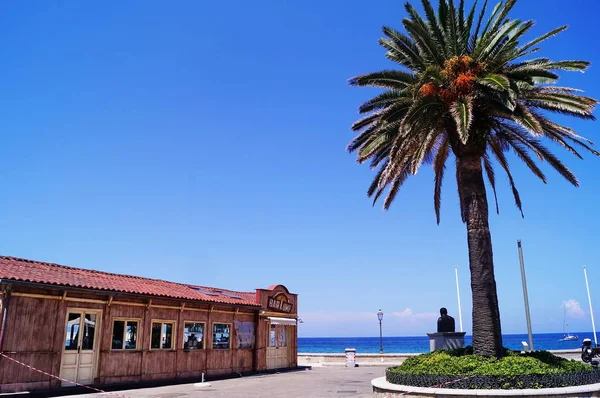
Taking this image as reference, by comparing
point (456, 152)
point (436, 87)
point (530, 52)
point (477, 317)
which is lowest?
point (477, 317)

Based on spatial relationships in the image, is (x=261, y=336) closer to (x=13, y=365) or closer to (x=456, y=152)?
(x=13, y=365)

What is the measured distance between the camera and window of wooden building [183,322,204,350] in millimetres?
22328

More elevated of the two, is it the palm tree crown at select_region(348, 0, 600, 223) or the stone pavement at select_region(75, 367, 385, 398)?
the palm tree crown at select_region(348, 0, 600, 223)

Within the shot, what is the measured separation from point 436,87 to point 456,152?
2567 millimetres

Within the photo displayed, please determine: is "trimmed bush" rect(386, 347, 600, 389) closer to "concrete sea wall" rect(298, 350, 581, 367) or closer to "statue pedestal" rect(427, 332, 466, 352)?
"statue pedestal" rect(427, 332, 466, 352)

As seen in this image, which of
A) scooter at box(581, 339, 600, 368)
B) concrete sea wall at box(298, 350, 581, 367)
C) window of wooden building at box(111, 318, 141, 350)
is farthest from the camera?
concrete sea wall at box(298, 350, 581, 367)

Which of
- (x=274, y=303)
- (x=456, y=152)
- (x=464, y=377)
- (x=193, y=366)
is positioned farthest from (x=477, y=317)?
(x=274, y=303)

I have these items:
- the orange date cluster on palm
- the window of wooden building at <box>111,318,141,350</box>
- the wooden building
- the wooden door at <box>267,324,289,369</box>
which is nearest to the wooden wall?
the wooden building

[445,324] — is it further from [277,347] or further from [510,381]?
[277,347]

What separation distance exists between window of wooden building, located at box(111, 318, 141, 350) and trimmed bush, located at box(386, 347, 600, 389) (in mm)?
10810

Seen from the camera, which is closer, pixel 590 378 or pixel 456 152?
pixel 590 378

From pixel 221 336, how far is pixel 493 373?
1545cm

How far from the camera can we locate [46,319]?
16516 mm

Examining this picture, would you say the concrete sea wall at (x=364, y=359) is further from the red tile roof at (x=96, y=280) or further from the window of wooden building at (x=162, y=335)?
the window of wooden building at (x=162, y=335)
